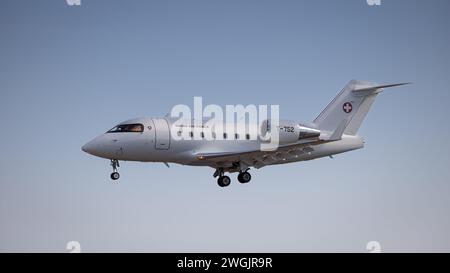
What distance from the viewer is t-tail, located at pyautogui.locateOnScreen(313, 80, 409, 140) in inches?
1813

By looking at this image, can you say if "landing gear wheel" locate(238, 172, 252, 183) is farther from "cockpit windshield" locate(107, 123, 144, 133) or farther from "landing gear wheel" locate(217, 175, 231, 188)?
"cockpit windshield" locate(107, 123, 144, 133)

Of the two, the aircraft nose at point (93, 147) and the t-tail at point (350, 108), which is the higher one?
the t-tail at point (350, 108)

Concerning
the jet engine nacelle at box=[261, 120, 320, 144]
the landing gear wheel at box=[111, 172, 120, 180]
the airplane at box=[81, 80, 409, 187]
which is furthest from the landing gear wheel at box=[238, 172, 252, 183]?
the landing gear wheel at box=[111, 172, 120, 180]

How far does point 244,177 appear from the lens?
140ft

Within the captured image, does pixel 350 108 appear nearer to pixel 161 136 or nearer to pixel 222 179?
pixel 222 179

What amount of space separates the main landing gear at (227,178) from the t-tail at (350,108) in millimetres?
5692

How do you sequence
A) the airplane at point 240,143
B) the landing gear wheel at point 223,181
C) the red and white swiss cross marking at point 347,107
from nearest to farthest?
1. the airplane at point 240,143
2. the landing gear wheel at point 223,181
3. the red and white swiss cross marking at point 347,107

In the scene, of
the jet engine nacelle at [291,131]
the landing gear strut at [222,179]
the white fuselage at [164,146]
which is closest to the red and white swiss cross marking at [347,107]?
the jet engine nacelle at [291,131]

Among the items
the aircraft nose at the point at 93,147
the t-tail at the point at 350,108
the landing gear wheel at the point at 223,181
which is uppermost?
the t-tail at the point at 350,108

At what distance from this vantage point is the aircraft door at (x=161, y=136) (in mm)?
39781

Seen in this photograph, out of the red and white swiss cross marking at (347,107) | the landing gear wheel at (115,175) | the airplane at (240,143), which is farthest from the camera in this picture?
the red and white swiss cross marking at (347,107)

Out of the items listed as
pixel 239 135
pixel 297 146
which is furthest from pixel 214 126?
pixel 297 146

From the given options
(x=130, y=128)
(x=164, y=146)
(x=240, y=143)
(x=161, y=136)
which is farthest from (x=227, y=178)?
(x=130, y=128)

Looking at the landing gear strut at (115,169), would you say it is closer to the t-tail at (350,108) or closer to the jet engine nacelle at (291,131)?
the jet engine nacelle at (291,131)
